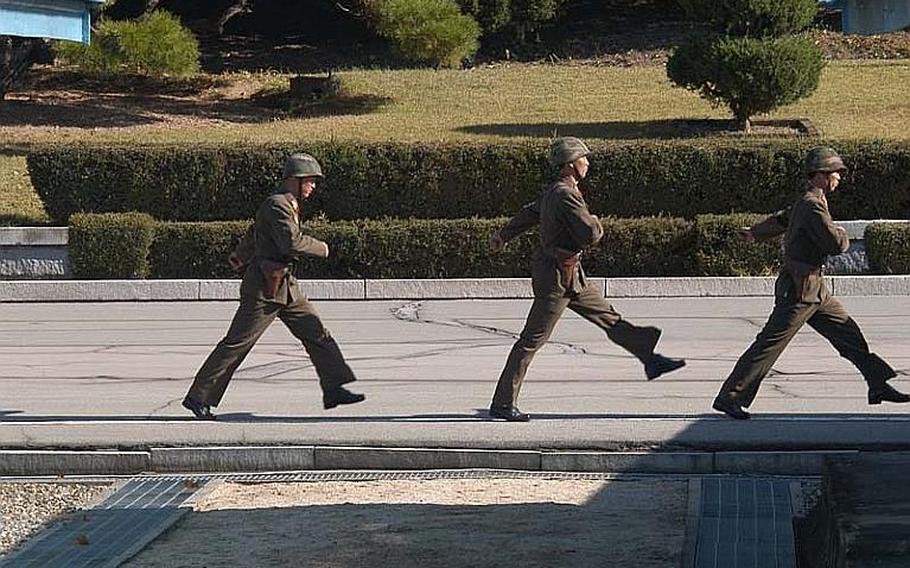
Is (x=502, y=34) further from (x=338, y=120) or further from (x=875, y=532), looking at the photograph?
(x=875, y=532)

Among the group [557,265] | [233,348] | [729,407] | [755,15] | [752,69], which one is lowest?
[729,407]

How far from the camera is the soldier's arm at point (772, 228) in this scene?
9672 mm

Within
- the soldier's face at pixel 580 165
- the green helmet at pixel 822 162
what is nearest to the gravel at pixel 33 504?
the soldier's face at pixel 580 165

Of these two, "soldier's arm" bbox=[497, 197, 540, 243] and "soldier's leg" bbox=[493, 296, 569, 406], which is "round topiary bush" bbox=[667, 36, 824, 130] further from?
"soldier's leg" bbox=[493, 296, 569, 406]

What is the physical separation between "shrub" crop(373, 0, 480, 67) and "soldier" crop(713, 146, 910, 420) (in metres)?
22.8

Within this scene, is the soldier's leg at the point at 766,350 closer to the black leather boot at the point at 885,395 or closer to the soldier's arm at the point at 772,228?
the soldier's arm at the point at 772,228

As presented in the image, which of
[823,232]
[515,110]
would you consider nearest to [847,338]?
[823,232]

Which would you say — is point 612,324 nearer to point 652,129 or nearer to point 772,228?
point 772,228

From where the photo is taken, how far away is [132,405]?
11.1m

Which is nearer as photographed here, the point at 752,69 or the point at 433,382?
the point at 433,382

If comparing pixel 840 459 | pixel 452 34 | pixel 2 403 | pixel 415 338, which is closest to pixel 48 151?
pixel 415 338

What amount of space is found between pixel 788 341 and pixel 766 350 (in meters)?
0.17

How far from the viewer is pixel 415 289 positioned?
18172mm

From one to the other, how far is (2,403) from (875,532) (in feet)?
23.5
